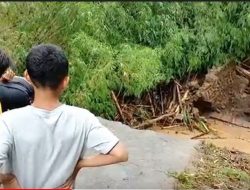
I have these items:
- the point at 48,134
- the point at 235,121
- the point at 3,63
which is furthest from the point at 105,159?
the point at 235,121

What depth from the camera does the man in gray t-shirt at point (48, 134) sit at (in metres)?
1.74

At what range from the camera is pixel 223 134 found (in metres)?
7.59

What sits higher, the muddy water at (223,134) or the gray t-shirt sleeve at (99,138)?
the gray t-shirt sleeve at (99,138)

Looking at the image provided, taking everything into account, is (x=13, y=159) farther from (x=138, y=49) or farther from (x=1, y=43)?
(x=138, y=49)

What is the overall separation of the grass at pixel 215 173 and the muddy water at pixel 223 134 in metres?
2.36

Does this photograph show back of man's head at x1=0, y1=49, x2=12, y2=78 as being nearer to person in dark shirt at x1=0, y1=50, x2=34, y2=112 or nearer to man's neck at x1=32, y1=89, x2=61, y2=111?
person in dark shirt at x1=0, y1=50, x2=34, y2=112

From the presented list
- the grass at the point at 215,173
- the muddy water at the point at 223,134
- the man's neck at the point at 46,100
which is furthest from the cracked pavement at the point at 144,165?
the muddy water at the point at 223,134

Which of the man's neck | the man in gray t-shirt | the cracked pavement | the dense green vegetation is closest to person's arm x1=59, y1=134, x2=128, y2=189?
the man in gray t-shirt

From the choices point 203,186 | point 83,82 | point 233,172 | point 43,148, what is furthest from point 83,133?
point 83,82

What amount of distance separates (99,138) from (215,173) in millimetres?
2401

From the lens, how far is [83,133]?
179cm

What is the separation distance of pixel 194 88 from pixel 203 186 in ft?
14.9

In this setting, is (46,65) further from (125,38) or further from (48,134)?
(125,38)

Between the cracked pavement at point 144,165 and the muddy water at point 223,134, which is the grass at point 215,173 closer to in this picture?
the cracked pavement at point 144,165
